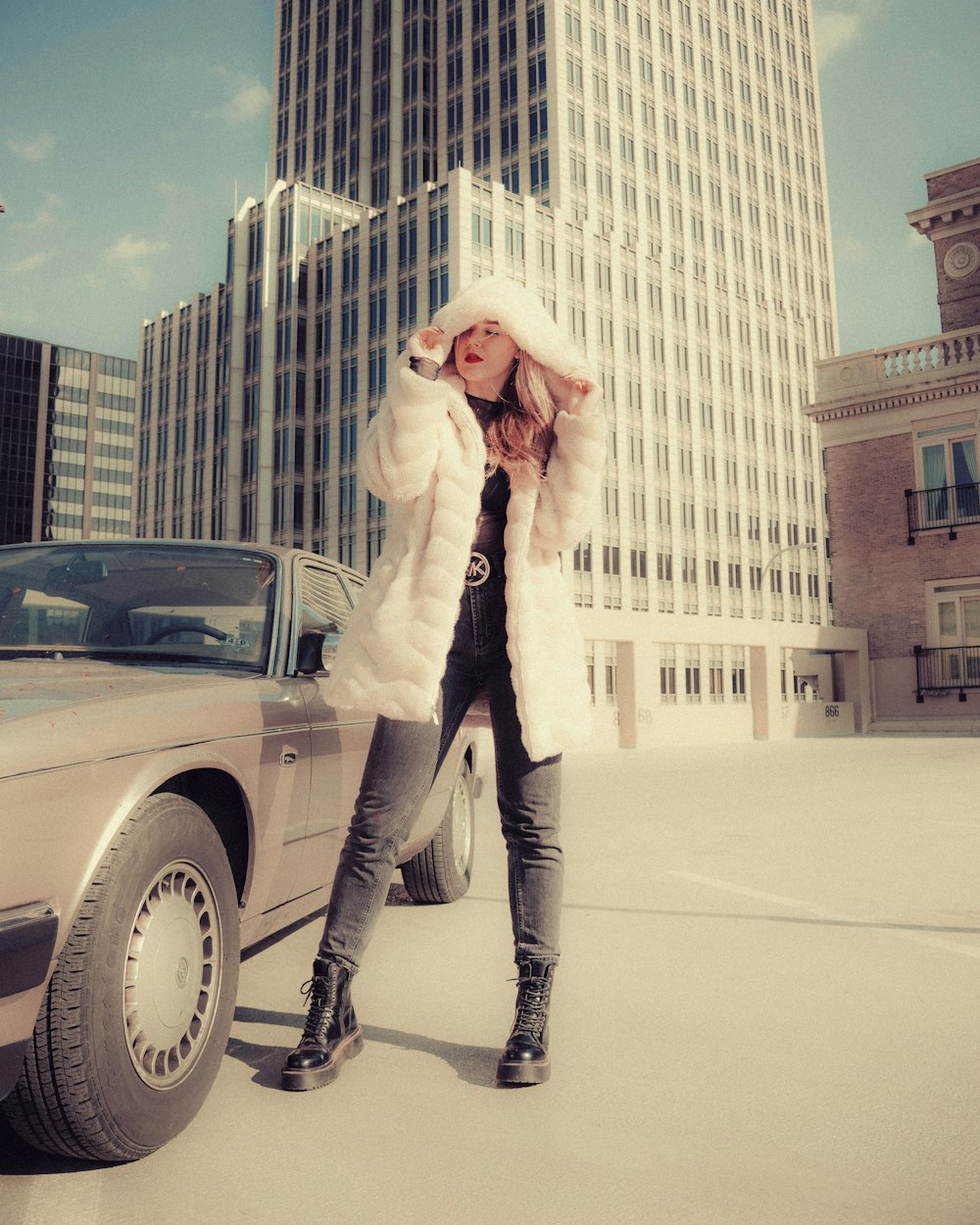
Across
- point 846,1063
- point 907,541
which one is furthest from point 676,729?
point 846,1063

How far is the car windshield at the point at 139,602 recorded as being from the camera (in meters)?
3.16

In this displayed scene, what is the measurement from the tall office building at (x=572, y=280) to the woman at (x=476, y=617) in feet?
150

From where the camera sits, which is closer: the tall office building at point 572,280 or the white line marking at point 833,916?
the white line marking at point 833,916

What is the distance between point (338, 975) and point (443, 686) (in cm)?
78

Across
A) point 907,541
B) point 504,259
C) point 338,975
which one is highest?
point 504,259

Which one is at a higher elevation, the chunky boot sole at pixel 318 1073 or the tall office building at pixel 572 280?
the tall office building at pixel 572 280

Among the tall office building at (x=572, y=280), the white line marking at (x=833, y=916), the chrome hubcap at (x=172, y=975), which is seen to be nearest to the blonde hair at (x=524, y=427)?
the chrome hubcap at (x=172, y=975)

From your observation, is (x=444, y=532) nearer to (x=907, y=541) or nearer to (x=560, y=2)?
(x=907, y=541)

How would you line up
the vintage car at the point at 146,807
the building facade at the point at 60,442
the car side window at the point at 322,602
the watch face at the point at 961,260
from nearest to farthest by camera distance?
the vintage car at the point at 146,807, the car side window at the point at 322,602, the watch face at the point at 961,260, the building facade at the point at 60,442

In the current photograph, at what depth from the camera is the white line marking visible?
383 centimetres

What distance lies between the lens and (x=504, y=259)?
5375 cm

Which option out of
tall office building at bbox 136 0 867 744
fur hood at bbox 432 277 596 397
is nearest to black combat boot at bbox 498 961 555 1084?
fur hood at bbox 432 277 596 397

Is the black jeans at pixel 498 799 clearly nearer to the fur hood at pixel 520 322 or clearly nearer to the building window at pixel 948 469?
the fur hood at pixel 520 322

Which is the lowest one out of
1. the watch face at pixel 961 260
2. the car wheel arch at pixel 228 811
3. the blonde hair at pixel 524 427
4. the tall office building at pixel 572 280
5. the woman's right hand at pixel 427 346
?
the car wheel arch at pixel 228 811
